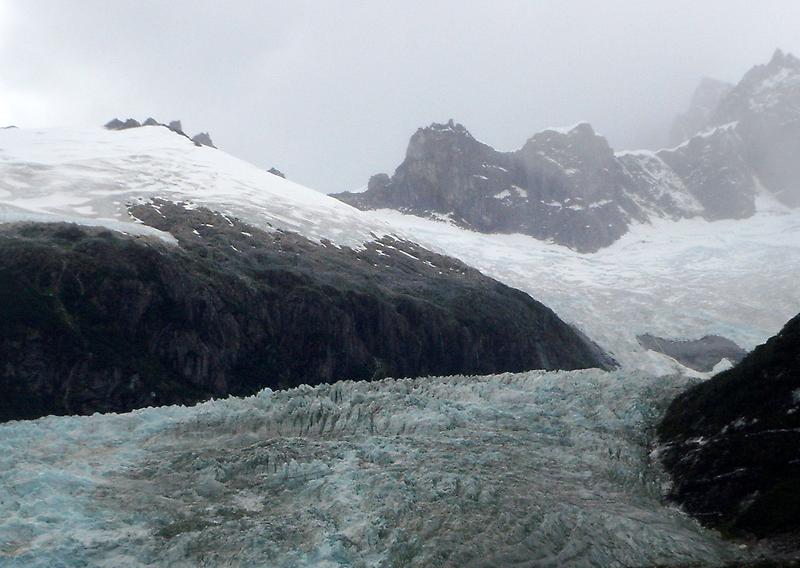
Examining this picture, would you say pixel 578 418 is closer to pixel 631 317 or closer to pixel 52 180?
pixel 52 180

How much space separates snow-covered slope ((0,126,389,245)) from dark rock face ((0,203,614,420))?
5.45 metres

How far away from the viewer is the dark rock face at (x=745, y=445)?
1232 inches

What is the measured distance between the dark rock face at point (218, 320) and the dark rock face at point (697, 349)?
1712 cm

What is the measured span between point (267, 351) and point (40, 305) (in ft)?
64.4

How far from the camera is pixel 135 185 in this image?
367 ft

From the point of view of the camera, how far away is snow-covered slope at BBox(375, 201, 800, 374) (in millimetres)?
125938

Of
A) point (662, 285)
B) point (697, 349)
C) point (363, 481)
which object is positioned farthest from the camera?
point (662, 285)

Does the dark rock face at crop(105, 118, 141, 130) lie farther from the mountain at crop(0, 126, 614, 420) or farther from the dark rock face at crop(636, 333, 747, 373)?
the dark rock face at crop(636, 333, 747, 373)

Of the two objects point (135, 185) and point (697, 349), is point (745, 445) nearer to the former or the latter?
point (135, 185)

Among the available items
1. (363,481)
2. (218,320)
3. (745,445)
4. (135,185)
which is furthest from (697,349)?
(363,481)

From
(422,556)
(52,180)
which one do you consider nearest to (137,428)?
(422,556)

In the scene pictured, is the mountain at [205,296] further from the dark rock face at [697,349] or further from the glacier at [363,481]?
the glacier at [363,481]

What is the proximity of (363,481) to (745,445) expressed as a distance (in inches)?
572

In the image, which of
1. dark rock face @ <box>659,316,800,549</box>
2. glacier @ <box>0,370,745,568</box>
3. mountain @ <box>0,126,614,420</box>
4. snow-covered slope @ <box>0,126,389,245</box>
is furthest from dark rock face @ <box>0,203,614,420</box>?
dark rock face @ <box>659,316,800,549</box>
